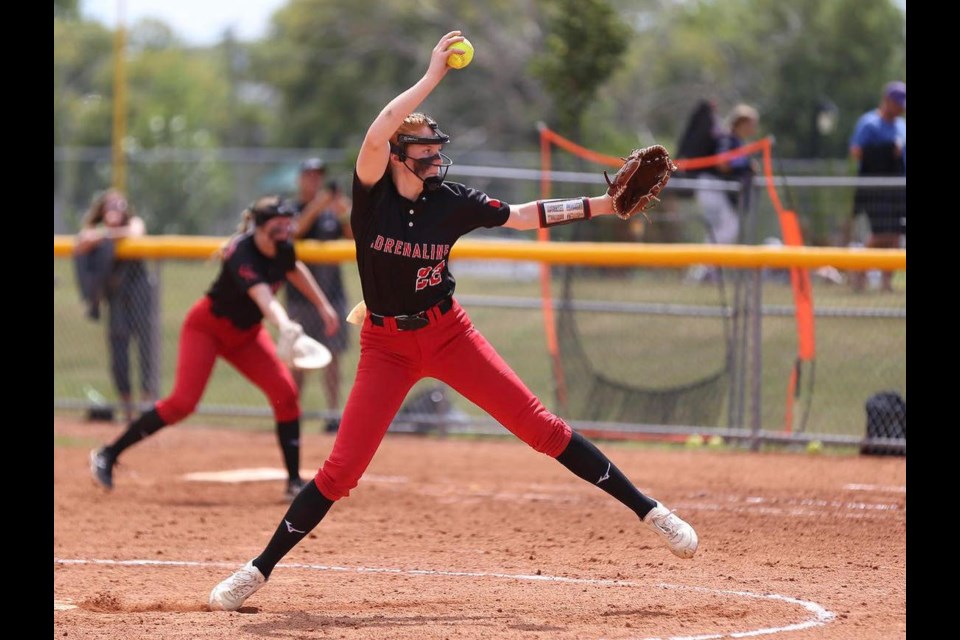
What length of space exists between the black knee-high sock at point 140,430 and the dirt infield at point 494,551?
0.39 m

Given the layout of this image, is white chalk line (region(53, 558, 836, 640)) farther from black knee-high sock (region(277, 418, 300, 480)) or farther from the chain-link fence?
the chain-link fence

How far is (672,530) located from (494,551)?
5.04ft

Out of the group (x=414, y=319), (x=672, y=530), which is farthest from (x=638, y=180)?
(x=672, y=530)

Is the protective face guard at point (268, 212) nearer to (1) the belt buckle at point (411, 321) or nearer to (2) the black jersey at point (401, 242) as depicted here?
(2) the black jersey at point (401, 242)

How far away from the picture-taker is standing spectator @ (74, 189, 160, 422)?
1358cm

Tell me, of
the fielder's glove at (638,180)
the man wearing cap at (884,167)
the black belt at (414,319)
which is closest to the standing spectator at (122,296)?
the man wearing cap at (884,167)

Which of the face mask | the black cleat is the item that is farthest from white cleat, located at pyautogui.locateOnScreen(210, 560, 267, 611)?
the black cleat

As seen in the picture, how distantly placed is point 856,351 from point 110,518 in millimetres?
5896

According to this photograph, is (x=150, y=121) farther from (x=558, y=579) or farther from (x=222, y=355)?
(x=558, y=579)

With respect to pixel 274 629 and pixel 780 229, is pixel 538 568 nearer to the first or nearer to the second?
pixel 274 629

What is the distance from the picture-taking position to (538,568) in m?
7.18

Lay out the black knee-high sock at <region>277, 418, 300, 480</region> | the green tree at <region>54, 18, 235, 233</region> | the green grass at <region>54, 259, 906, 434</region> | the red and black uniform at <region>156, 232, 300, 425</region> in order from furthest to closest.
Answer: the green tree at <region>54, 18, 235, 233</region> < the green grass at <region>54, 259, 906, 434</region> < the black knee-high sock at <region>277, 418, 300, 480</region> < the red and black uniform at <region>156, 232, 300, 425</region>

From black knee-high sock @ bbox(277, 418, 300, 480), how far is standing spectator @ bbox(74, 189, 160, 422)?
14.2 ft

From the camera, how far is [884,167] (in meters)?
12.3
